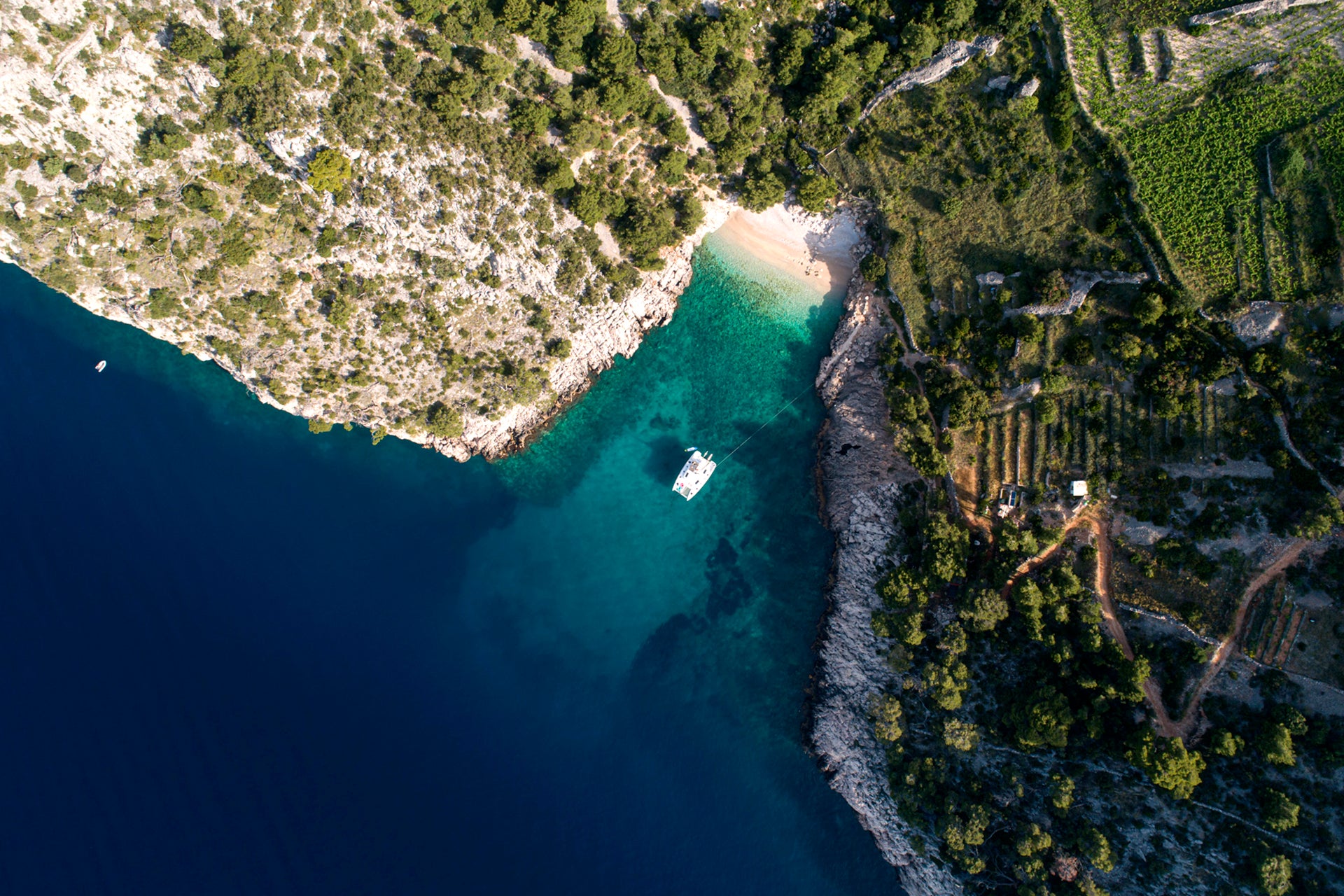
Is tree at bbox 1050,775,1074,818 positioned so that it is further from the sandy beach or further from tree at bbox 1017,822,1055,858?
the sandy beach

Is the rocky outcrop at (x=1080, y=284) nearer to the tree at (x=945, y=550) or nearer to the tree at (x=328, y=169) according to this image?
the tree at (x=945, y=550)

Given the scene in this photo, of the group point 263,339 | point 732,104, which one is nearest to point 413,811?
point 263,339

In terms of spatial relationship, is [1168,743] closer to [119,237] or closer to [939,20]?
[939,20]

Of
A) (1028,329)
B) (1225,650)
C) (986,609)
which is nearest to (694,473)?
(986,609)

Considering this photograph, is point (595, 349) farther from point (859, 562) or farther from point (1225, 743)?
point (1225, 743)

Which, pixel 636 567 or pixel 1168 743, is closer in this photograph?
pixel 1168 743

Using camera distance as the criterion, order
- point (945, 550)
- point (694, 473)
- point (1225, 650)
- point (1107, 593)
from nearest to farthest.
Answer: point (1225, 650) → point (1107, 593) → point (945, 550) → point (694, 473)
